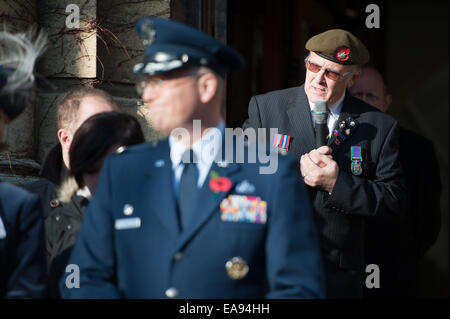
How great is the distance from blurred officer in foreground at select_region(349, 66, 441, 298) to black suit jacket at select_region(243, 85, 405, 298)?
0.93 m

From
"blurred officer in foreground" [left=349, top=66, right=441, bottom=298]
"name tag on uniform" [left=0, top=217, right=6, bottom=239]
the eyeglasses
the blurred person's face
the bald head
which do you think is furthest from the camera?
the bald head

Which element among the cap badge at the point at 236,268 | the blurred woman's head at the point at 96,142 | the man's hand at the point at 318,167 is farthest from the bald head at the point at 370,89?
the cap badge at the point at 236,268

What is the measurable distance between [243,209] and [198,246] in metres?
0.16

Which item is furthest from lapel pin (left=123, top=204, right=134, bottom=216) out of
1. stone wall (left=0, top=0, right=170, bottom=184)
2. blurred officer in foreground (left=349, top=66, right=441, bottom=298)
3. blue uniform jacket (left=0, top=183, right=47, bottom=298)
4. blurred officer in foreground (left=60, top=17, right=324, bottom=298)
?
blurred officer in foreground (left=349, top=66, right=441, bottom=298)

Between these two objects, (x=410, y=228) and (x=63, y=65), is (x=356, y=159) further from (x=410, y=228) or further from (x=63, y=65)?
(x=63, y=65)

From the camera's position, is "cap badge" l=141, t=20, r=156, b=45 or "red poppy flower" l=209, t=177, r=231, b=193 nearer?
"red poppy flower" l=209, t=177, r=231, b=193

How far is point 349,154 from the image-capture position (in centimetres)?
300

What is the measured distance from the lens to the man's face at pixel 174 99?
2088 mm

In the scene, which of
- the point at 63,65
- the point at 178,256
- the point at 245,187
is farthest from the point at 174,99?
the point at 63,65

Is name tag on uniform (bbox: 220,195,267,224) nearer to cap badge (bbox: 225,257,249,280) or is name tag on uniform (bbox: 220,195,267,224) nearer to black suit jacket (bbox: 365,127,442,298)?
cap badge (bbox: 225,257,249,280)

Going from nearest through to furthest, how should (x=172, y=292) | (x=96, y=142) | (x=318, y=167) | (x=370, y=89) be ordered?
1. (x=172, y=292)
2. (x=96, y=142)
3. (x=318, y=167)
4. (x=370, y=89)

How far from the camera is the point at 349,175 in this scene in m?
2.82

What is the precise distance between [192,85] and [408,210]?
2.23 m

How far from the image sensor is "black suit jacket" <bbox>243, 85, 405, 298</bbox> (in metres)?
2.80
